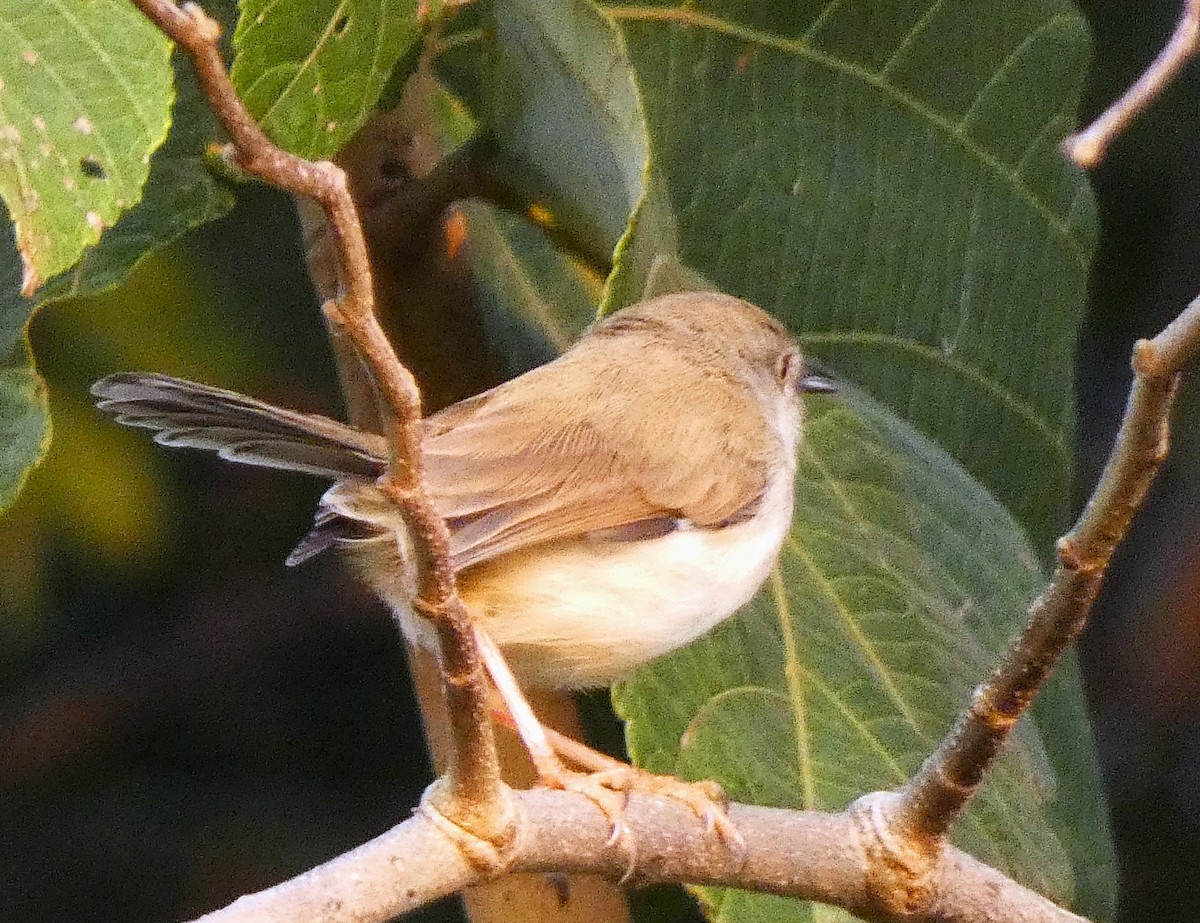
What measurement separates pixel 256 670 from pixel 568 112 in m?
1.46

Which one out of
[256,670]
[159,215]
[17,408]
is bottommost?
[256,670]

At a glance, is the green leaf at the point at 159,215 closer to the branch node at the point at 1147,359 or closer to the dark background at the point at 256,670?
the dark background at the point at 256,670

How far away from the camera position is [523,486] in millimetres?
1336

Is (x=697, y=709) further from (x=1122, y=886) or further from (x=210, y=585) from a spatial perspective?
(x=1122, y=886)

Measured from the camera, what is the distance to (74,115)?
3.45 ft

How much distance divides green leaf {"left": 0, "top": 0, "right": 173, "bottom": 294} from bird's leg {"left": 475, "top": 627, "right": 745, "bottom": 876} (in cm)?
41

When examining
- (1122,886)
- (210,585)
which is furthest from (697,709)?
(1122,886)

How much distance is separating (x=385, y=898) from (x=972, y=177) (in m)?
1.17

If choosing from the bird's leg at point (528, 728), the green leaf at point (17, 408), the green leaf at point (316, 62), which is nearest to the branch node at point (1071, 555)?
the bird's leg at point (528, 728)

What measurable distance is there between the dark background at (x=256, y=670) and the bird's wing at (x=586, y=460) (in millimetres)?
812

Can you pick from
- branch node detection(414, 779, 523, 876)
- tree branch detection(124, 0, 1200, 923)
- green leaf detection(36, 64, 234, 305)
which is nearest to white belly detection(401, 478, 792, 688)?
tree branch detection(124, 0, 1200, 923)

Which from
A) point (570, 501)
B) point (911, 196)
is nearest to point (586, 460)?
point (570, 501)

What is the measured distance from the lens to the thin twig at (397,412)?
1.98 feet

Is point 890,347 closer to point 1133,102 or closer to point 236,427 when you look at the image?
point 236,427
